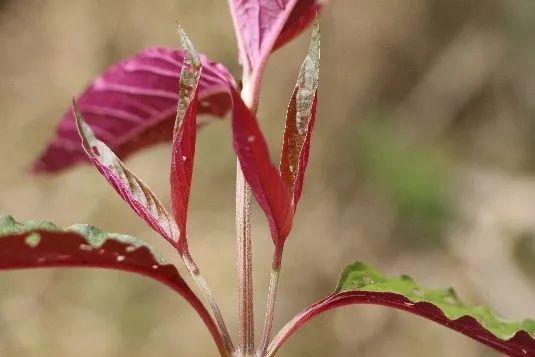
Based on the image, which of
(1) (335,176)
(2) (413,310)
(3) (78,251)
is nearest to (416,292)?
(2) (413,310)

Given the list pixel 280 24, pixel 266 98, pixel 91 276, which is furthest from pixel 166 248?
pixel 280 24

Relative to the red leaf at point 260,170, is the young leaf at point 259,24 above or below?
above

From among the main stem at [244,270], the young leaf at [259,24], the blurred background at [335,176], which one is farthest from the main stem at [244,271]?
the blurred background at [335,176]

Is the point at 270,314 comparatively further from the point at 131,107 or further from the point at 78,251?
the point at 131,107

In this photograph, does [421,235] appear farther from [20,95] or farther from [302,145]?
[302,145]

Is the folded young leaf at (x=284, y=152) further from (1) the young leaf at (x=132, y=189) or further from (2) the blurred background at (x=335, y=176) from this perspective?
(2) the blurred background at (x=335, y=176)

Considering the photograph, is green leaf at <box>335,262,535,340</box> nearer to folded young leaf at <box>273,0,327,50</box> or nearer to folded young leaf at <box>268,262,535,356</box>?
folded young leaf at <box>268,262,535,356</box>

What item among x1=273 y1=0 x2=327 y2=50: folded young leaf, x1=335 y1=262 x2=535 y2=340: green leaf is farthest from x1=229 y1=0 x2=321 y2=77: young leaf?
x1=335 y1=262 x2=535 y2=340: green leaf
